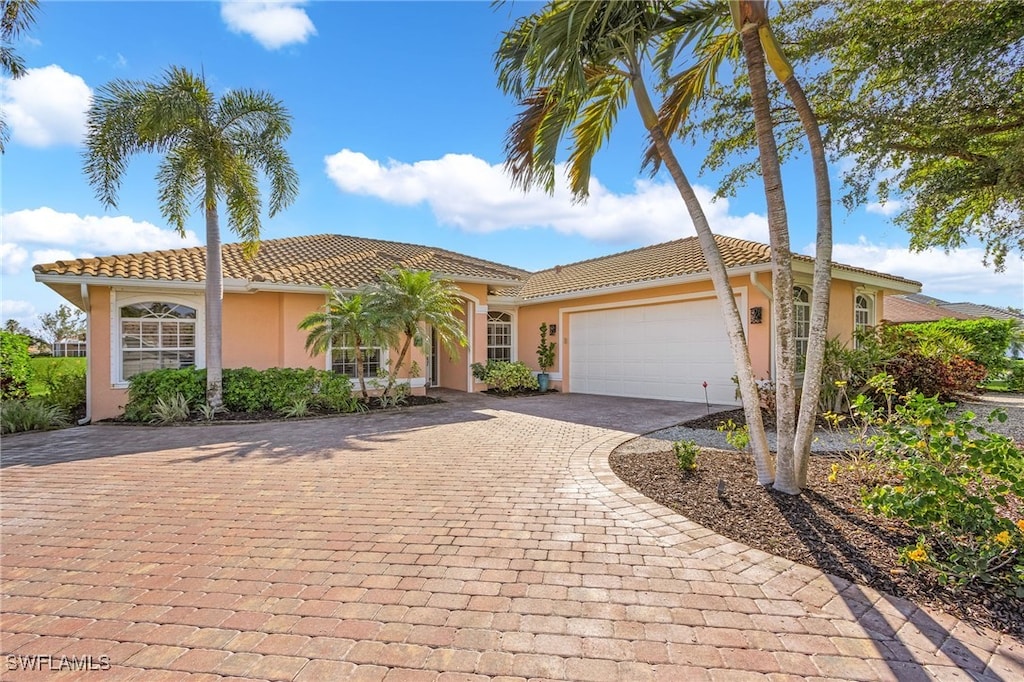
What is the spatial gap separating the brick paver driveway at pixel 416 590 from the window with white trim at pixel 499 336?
406 inches

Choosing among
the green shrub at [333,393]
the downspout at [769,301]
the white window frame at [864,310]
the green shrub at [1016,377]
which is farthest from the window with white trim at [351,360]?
the green shrub at [1016,377]

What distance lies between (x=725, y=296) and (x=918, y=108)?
16.3ft

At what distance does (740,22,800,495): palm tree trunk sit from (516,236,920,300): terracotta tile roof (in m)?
5.58

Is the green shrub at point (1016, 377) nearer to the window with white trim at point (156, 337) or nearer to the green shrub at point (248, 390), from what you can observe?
the green shrub at point (248, 390)

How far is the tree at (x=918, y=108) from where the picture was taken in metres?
5.66

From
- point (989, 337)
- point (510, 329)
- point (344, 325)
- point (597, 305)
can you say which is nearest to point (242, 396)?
point (344, 325)

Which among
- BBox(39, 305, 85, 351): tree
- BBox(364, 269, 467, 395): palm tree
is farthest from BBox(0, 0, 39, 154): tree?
BBox(39, 305, 85, 351): tree

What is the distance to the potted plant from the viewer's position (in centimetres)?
1527

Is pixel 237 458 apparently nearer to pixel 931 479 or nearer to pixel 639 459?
pixel 639 459

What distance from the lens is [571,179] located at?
6.52 meters

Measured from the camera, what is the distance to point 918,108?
6.60m

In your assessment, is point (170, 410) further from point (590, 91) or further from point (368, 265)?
point (590, 91)

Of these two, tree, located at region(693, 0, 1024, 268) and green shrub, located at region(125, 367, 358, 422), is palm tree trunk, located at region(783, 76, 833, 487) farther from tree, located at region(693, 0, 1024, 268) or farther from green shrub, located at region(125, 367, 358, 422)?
green shrub, located at region(125, 367, 358, 422)

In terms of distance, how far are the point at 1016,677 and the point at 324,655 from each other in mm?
3548
